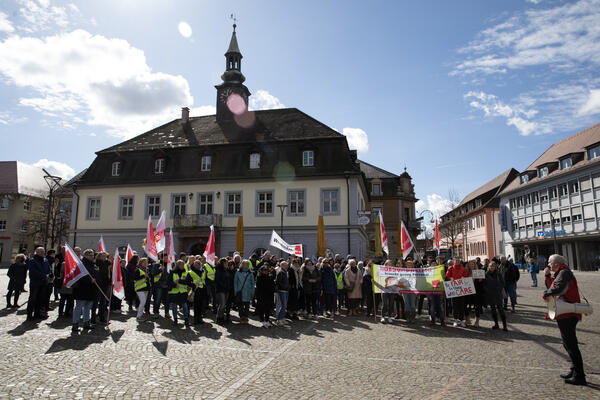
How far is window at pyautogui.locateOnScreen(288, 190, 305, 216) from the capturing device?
28.6 metres

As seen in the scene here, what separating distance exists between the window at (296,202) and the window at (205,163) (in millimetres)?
6725

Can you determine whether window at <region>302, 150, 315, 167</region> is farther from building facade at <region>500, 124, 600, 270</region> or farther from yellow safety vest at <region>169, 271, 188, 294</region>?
building facade at <region>500, 124, 600, 270</region>

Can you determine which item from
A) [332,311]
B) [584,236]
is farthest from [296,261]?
[584,236]

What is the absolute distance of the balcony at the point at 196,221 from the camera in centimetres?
2883

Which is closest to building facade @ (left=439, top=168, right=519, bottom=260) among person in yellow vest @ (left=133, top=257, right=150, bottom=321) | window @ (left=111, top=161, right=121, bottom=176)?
window @ (left=111, top=161, right=121, bottom=176)

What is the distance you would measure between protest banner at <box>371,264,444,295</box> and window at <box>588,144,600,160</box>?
119 ft

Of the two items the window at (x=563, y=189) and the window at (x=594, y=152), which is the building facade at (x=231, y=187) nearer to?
the window at (x=594, y=152)

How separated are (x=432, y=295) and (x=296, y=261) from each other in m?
4.31

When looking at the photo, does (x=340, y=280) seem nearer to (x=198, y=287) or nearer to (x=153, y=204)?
(x=198, y=287)

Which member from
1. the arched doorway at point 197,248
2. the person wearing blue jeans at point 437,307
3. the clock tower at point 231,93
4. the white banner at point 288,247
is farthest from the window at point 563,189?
the person wearing blue jeans at point 437,307

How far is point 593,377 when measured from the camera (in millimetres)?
6316

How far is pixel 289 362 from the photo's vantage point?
717 centimetres

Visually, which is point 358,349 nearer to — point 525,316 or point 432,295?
point 432,295

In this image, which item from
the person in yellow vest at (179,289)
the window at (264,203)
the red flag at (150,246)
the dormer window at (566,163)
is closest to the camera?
the person in yellow vest at (179,289)
